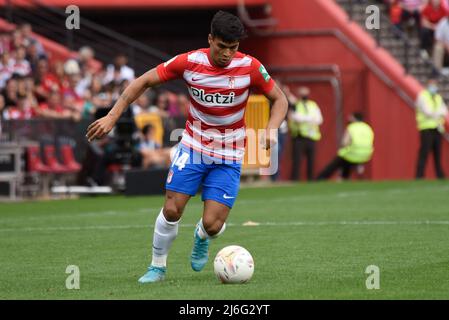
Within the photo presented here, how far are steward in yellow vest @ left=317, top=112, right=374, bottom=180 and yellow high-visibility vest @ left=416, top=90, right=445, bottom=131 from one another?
4.12ft

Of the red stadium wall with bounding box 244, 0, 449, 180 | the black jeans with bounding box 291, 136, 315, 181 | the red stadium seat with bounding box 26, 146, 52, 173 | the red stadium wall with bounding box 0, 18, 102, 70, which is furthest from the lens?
the red stadium wall with bounding box 244, 0, 449, 180

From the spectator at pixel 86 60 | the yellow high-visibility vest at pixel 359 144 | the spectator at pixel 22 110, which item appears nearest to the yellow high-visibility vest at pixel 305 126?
the yellow high-visibility vest at pixel 359 144

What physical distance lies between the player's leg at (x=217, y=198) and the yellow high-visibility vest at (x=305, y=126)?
19.2 meters

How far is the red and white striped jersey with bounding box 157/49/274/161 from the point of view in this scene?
11281 mm

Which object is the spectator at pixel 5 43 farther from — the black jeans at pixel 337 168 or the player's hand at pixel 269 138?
the player's hand at pixel 269 138

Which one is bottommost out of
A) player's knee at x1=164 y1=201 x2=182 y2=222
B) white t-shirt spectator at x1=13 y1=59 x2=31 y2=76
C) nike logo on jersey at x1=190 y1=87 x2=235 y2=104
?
player's knee at x1=164 y1=201 x2=182 y2=222

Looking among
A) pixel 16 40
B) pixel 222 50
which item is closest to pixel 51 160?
pixel 16 40

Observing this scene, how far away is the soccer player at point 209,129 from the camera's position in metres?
11.2

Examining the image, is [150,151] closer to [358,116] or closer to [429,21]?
[358,116]

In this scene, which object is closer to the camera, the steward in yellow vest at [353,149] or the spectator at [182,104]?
the spectator at [182,104]

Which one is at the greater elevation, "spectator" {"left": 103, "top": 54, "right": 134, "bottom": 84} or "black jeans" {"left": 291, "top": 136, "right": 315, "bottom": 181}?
"spectator" {"left": 103, "top": 54, "right": 134, "bottom": 84}

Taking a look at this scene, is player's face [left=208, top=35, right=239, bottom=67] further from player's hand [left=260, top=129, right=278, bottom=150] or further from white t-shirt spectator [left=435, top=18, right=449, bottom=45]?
white t-shirt spectator [left=435, top=18, right=449, bottom=45]

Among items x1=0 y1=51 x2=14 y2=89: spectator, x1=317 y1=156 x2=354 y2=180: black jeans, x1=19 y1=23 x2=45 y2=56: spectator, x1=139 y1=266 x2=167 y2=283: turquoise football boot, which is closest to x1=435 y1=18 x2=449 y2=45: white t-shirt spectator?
x1=317 y1=156 x2=354 y2=180: black jeans

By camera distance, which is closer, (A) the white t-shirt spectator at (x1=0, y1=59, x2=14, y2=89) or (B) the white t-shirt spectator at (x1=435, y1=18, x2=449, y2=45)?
(A) the white t-shirt spectator at (x1=0, y1=59, x2=14, y2=89)
